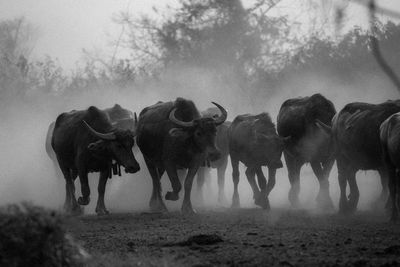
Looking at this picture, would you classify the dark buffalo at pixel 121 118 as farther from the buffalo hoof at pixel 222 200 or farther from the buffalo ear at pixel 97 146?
the buffalo hoof at pixel 222 200

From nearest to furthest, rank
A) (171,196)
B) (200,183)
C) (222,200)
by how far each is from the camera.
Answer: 1. (171,196)
2. (200,183)
3. (222,200)

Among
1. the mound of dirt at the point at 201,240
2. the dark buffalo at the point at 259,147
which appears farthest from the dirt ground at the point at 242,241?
the dark buffalo at the point at 259,147

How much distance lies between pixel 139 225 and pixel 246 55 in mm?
31301

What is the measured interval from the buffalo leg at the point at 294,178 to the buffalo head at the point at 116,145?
182 inches

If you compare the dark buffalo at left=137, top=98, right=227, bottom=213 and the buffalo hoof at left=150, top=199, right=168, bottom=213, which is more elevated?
the dark buffalo at left=137, top=98, right=227, bottom=213

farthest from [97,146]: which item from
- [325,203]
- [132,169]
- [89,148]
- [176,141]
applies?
[325,203]

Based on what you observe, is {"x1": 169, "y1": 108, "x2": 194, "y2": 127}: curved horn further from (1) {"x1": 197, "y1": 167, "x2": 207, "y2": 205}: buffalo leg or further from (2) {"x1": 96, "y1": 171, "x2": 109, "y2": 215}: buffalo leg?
(1) {"x1": 197, "y1": 167, "x2": 207, "y2": 205}: buffalo leg

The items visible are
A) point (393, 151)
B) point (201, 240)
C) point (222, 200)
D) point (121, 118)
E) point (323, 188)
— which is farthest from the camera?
point (222, 200)

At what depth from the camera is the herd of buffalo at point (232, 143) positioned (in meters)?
15.6

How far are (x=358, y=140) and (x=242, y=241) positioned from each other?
5469 millimetres

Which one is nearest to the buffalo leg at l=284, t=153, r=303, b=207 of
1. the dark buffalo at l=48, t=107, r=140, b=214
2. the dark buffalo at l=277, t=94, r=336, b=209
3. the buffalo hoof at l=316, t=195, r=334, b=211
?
the dark buffalo at l=277, t=94, r=336, b=209

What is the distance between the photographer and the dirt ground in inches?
352

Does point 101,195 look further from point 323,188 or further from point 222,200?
point 222,200

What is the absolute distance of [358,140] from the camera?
606 inches
